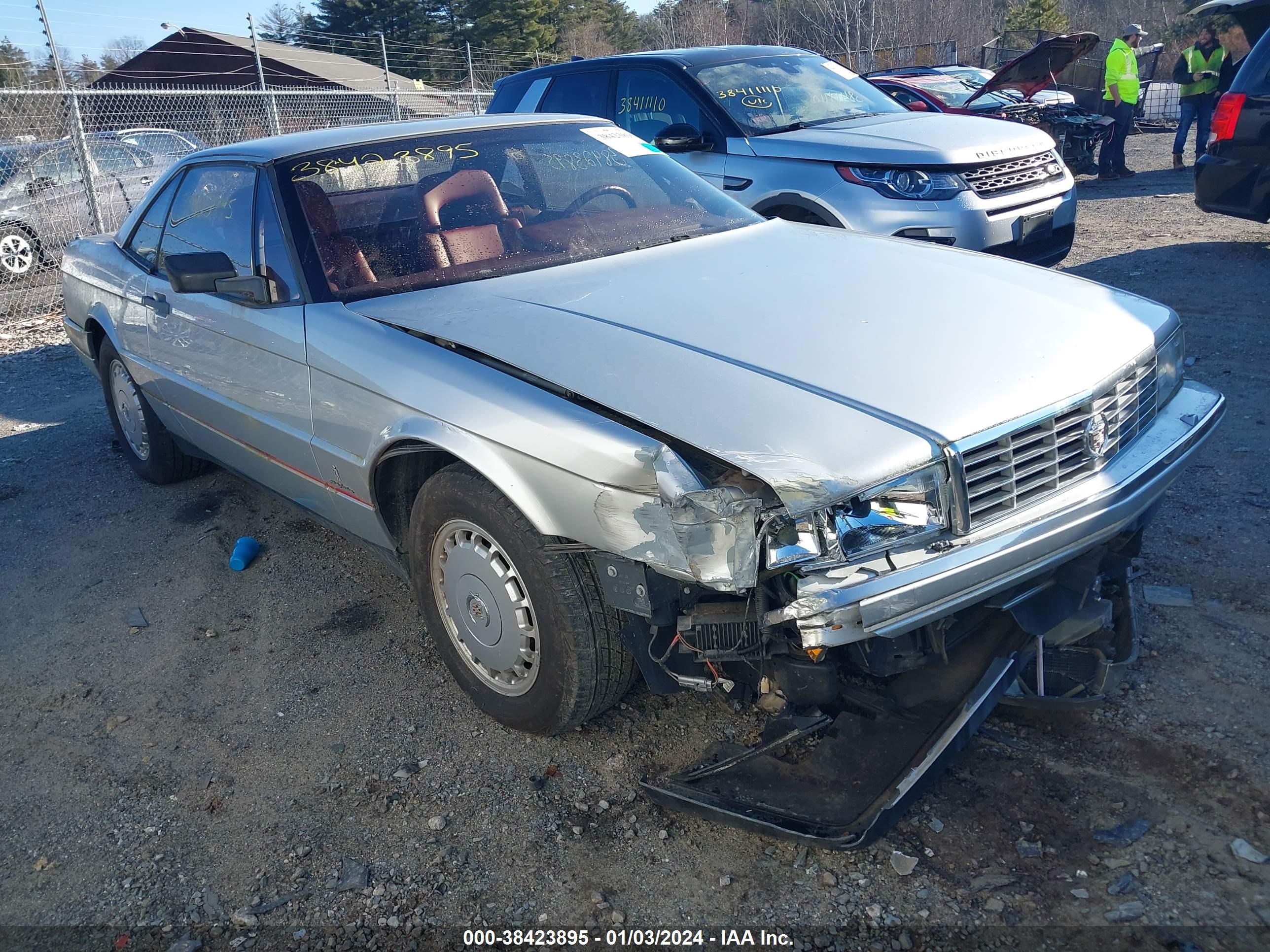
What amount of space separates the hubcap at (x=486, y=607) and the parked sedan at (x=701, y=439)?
0.04 ft

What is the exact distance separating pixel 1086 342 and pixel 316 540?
3268 mm

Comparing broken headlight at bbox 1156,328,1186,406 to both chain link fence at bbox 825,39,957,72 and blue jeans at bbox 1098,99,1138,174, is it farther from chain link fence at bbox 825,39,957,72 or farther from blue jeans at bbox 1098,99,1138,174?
chain link fence at bbox 825,39,957,72

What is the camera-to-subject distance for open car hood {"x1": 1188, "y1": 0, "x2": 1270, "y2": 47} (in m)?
7.58

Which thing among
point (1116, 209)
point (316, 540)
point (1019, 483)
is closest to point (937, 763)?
point (1019, 483)

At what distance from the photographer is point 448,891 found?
240 centimetres

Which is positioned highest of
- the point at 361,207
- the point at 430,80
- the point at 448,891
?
the point at 430,80

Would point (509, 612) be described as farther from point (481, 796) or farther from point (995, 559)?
point (995, 559)

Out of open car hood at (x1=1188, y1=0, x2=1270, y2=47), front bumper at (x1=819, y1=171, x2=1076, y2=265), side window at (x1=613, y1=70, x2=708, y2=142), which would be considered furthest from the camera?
open car hood at (x1=1188, y1=0, x2=1270, y2=47)

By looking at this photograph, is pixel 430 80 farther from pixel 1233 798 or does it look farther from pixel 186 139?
pixel 1233 798

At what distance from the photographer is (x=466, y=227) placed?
350cm

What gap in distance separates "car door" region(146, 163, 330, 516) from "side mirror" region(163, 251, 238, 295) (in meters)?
0.09

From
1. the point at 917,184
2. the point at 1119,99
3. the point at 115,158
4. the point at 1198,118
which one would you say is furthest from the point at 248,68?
the point at 917,184

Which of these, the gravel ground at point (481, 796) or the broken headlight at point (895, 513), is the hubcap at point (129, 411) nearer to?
the gravel ground at point (481, 796)

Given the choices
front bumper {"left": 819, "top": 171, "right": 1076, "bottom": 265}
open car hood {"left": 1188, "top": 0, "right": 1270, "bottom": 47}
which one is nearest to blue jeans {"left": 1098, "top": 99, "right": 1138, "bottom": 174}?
open car hood {"left": 1188, "top": 0, "right": 1270, "bottom": 47}
